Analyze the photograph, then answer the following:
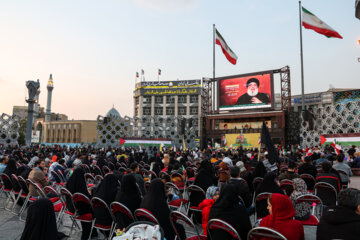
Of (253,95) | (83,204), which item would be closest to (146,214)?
(83,204)

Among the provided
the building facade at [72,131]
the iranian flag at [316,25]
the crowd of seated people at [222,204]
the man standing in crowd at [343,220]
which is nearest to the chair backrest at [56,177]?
the crowd of seated people at [222,204]

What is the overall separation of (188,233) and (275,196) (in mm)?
3093

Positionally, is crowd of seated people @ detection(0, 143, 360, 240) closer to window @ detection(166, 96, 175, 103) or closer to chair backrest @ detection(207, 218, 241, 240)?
chair backrest @ detection(207, 218, 241, 240)

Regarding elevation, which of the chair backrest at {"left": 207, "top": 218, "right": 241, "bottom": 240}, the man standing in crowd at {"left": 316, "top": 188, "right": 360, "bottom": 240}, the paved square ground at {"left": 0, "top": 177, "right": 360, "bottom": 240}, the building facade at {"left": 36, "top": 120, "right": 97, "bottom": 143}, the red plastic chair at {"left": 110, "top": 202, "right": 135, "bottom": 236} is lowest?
the paved square ground at {"left": 0, "top": 177, "right": 360, "bottom": 240}

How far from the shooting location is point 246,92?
134ft

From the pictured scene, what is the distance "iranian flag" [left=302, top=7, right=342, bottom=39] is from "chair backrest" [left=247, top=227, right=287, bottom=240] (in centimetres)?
1967

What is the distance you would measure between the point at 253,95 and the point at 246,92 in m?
1.26

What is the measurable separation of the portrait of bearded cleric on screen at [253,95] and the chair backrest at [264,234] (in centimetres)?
3883

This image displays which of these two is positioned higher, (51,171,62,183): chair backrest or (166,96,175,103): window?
(166,96,175,103): window

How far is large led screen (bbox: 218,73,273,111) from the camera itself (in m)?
39.1

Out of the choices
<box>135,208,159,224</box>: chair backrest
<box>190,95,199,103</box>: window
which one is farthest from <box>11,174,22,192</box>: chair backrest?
<box>190,95,199,103</box>: window

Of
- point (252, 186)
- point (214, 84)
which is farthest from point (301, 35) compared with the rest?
point (252, 186)

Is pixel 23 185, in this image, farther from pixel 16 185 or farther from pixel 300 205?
pixel 300 205

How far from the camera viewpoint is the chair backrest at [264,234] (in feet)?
7.85
